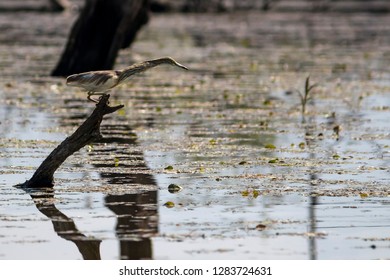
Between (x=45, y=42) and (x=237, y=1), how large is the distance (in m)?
27.7

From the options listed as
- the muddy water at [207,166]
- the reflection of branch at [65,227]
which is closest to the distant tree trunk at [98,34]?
the muddy water at [207,166]

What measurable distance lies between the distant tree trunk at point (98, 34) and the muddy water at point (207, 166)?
0.69 metres

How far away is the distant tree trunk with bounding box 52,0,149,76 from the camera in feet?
75.1

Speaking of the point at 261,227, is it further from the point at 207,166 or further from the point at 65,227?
the point at 207,166

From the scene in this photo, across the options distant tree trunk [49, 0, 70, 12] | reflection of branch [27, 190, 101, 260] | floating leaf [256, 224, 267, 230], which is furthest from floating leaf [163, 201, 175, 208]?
distant tree trunk [49, 0, 70, 12]

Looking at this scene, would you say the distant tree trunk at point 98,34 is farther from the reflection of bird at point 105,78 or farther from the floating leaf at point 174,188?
the floating leaf at point 174,188

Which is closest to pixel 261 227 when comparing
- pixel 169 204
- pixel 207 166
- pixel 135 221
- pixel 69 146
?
pixel 135 221

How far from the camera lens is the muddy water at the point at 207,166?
31.8ft

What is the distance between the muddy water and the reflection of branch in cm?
2

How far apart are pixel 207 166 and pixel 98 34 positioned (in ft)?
34.2

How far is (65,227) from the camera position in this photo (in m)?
10.2

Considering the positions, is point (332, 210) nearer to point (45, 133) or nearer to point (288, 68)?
point (45, 133)

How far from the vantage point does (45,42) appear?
35125 millimetres

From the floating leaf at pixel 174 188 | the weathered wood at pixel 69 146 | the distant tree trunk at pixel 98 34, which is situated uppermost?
the distant tree trunk at pixel 98 34
